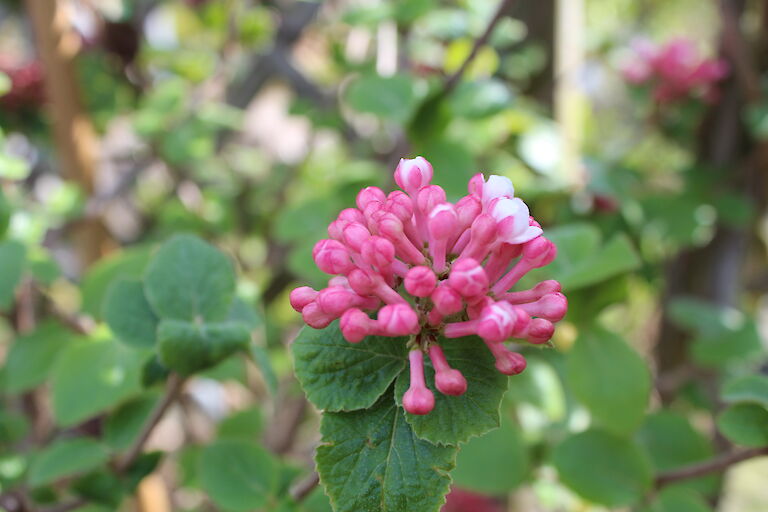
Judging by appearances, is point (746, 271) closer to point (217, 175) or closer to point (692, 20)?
point (217, 175)

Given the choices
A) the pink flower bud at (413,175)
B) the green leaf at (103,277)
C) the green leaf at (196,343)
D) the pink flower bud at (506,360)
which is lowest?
the green leaf at (103,277)

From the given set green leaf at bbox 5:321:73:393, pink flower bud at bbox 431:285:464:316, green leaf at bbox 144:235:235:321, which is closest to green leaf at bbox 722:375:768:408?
pink flower bud at bbox 431:285:464:316

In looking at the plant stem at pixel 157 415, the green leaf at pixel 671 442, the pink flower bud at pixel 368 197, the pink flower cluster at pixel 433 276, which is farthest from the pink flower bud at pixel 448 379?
the green leaf at pixel 671 442

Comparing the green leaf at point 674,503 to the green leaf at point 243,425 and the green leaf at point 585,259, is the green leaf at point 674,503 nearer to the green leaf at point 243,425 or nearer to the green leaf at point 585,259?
the green leaf at point 585,259

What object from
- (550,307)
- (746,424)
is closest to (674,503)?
(746,424)

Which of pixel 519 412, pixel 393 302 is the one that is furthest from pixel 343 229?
pixel 519 412
